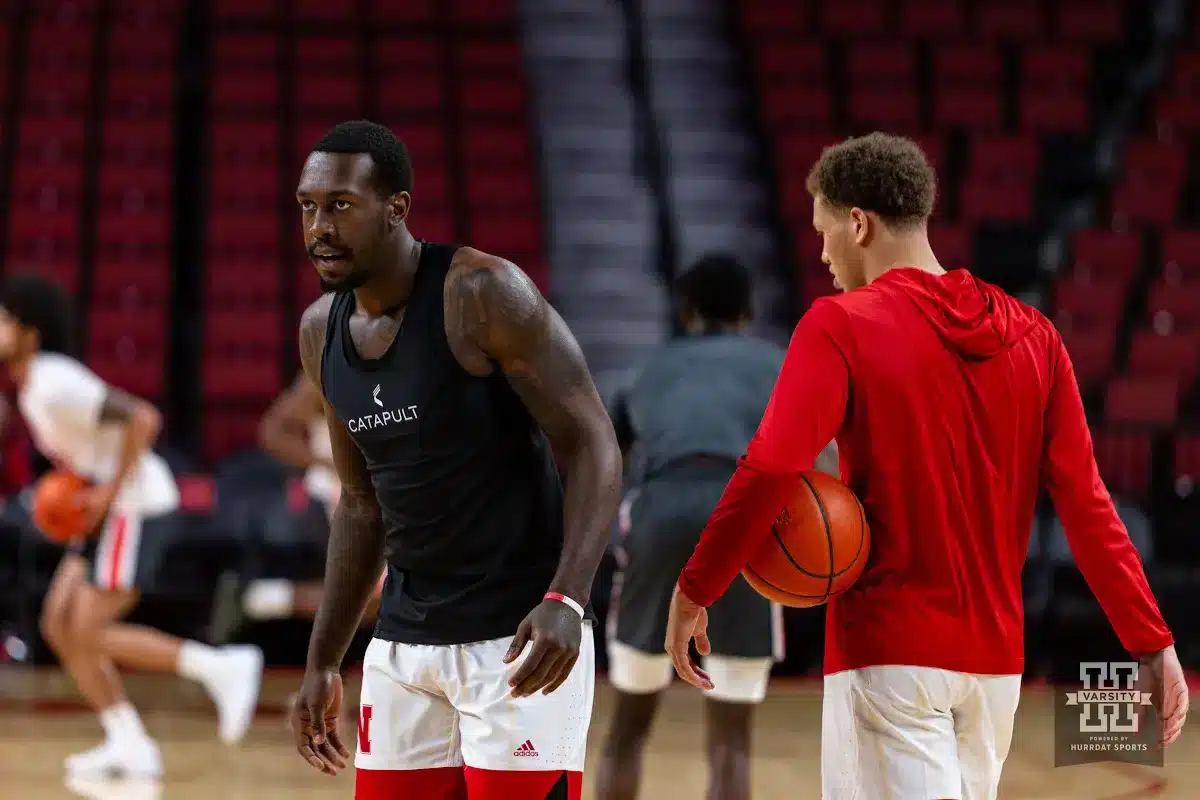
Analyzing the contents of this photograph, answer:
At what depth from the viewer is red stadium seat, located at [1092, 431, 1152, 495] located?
25.8 feet

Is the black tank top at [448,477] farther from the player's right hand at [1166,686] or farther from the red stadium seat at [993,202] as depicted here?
the red stadium seat at [993,202]

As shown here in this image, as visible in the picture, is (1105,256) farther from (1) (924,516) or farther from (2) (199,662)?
(1) (924,516)

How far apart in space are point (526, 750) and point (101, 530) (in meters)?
3.74

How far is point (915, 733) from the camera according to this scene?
241 cm

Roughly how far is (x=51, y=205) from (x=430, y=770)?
26.7 ft

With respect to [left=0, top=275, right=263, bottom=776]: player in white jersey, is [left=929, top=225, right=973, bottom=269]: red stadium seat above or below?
above

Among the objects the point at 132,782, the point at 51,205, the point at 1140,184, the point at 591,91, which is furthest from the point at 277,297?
the point at 1140,184

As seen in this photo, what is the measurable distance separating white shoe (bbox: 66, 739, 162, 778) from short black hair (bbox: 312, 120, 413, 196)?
3.50 m

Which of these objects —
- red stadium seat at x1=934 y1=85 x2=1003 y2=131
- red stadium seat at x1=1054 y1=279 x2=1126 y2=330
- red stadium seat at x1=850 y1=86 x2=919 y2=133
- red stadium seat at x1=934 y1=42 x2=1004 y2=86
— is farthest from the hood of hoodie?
red stadium seat at x1=934 y1=42 x2=1004 y2=86

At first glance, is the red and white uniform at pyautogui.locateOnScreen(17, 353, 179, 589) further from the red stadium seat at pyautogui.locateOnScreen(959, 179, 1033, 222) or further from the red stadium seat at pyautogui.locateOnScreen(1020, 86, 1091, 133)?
the red stadium seat at pyautogui.locateOnScreen(1020, 86, 1091, 133)

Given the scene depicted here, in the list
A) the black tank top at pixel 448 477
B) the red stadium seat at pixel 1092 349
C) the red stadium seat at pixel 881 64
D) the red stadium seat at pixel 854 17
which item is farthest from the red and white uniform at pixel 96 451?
the red stadium seat at pixel 854 17

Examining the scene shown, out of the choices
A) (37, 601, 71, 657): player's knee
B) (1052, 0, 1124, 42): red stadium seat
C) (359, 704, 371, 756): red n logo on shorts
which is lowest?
(37, 601, 71, 657): player's knee

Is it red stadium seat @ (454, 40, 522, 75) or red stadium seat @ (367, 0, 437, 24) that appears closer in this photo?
red stadium seat @ (454, 40, 522, 75)

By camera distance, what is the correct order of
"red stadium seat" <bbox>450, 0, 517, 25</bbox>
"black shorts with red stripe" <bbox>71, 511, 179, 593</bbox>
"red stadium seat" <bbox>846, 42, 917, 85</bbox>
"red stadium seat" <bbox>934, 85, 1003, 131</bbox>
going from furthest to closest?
"red stadium seat" <bbox>450, 0, 517, 25</bbox>
"red stadium seat" <bbox>846, 42, 917, 85</bbox>
"red stadium seat" <bbox>934, 85, 1003, 131</bbox>
"black shorts with red stripe" <bbox>71, 511, 179, 593</bbox>
